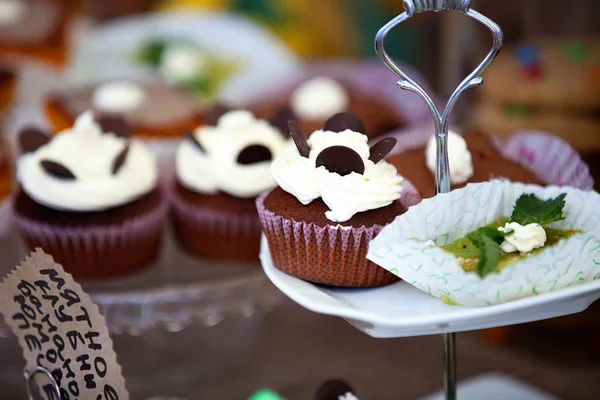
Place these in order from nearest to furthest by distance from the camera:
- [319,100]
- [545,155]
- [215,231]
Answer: [545,155] < [215,231] < [319,100]

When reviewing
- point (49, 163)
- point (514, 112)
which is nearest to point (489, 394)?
point (514, 112)

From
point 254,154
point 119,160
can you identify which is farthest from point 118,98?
point 254,154

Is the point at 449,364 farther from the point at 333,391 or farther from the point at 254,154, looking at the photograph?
the point at 254,154

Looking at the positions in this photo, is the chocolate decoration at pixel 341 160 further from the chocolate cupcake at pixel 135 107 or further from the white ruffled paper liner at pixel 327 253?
the chocolate cupcake at pixel 135 107

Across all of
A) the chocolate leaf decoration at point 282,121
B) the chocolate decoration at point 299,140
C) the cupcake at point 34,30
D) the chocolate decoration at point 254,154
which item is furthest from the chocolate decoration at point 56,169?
the cupcake at point 34,30

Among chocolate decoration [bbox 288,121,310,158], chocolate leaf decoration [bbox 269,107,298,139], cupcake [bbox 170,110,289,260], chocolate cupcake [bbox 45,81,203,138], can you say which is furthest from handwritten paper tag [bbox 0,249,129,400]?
chocolate cupcake [bbox 45,81,203,138]

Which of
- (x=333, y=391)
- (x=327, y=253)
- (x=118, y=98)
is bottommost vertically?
(x=333, y=391)

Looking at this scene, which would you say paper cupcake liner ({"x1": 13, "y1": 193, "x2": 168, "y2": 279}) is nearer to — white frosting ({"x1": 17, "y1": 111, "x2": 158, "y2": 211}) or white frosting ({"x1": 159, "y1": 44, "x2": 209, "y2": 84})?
white frosting ({"x1": 17, "y1": 111, "x2": 158, "y2": 211})

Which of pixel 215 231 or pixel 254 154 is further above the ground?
pixel 254 154
